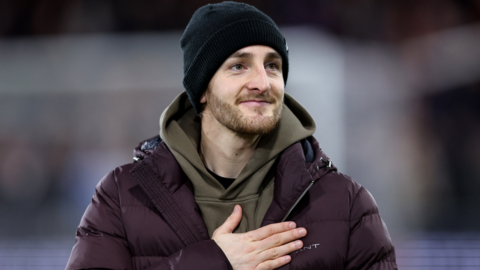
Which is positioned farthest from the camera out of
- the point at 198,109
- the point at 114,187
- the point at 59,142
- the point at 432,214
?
the point at 59,142

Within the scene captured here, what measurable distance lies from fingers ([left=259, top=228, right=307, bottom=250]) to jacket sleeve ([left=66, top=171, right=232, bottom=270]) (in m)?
0.13

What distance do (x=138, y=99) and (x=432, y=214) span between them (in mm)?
3714

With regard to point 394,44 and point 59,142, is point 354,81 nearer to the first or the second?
point 394,44

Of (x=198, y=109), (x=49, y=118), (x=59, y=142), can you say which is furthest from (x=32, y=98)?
(x=198, y=109)

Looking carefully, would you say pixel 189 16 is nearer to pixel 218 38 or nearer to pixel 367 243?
pixel 218 38

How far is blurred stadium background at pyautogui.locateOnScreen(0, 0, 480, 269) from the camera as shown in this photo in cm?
502

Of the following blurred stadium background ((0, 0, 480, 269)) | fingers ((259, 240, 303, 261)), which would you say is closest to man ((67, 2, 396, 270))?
fingers ((259, 240, 303, 261))

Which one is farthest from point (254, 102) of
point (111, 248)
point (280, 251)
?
point (111, 248)

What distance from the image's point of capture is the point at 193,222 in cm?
135

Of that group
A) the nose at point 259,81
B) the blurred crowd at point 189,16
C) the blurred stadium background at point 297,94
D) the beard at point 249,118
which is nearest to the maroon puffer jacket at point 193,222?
the beard at point 249,118

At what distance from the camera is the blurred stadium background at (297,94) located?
5023mm

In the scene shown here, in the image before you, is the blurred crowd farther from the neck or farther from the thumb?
the thumb

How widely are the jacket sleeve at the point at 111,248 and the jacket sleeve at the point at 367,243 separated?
1.31ft

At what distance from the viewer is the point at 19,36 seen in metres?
5.55
